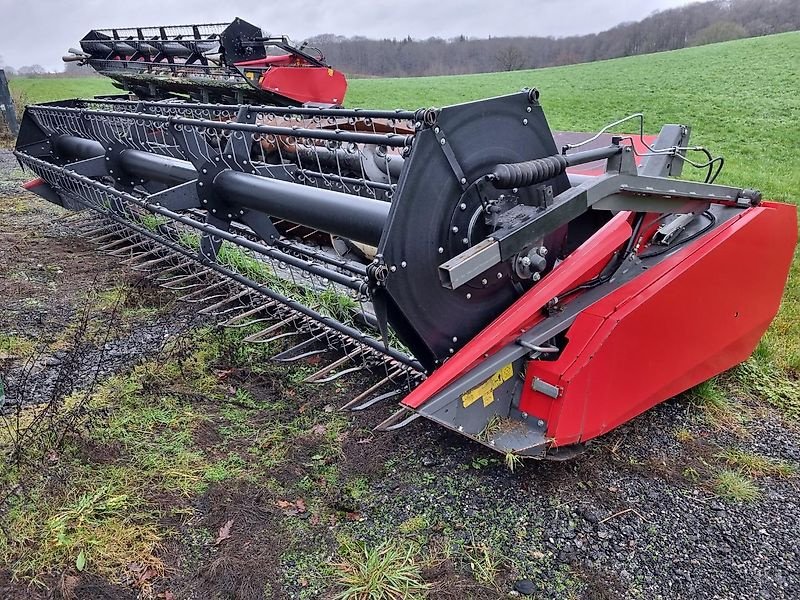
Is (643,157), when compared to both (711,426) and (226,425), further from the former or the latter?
(226,425)

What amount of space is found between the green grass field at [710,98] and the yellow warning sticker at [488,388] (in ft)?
6.68

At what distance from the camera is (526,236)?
218 centimetres

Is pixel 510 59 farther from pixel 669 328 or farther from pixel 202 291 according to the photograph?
pixel 669 328

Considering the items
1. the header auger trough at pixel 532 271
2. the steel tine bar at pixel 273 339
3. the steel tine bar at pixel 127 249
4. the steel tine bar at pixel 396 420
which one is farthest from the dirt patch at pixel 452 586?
the steel tine bar at pixel 127 249

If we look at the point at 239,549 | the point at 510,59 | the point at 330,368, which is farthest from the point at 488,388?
the point at 510,59

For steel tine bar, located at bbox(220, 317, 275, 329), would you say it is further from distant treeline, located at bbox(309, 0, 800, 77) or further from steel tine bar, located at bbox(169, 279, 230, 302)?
distant treeline, located at bbox(309, 0, 800, 77)

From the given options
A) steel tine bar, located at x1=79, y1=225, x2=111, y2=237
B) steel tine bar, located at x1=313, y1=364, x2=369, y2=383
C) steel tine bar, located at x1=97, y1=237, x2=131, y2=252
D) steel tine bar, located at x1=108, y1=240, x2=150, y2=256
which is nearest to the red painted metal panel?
steel tine bar, located at x1=313, y1=364, x2=369, y2=383

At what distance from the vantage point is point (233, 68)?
350 inches

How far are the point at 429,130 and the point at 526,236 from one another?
0.49m

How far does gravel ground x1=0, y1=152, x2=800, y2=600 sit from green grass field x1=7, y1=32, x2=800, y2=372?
1.18 m

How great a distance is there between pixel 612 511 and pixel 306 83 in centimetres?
783

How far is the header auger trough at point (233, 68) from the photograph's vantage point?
8.72m

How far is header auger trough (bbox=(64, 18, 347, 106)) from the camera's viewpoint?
8719 millimetres

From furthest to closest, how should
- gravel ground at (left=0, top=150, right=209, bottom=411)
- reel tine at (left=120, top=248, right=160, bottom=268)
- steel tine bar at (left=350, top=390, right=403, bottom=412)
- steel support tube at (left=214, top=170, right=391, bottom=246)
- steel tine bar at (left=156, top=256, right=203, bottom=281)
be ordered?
reel tine at (left=120, top=248, right=160, bottom=268), steel tine bar at (left=156, top=256, right=203, bottom=281), gravel ground at (left=0, top=150, right=209, bottom=411), steel tine bar at (left=350, top=390, right=403, bottom=412), steel support tube at (left=214, top=170, right=391, bottom=246)
